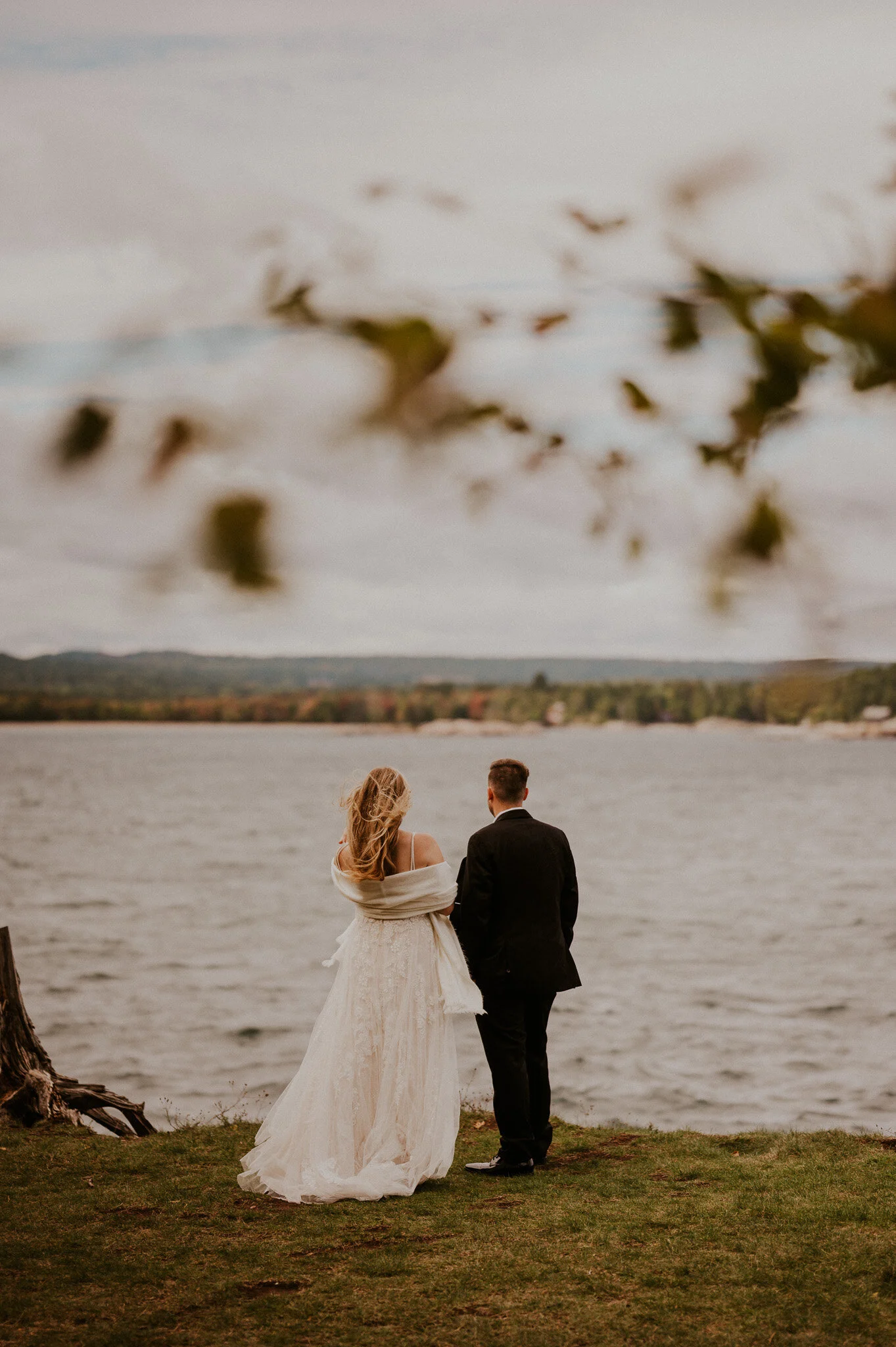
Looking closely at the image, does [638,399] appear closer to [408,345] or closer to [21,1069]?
[408,345]

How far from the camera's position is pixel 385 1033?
22.0ft

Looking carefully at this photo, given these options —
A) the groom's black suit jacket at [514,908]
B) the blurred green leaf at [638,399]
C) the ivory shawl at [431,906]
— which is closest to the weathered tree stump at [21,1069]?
the ivory shawl at [431,906]

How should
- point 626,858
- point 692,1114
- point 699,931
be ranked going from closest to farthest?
point 692,1114 < point 699,931 < point 626,858

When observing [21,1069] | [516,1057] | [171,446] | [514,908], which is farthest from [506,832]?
[171,446]

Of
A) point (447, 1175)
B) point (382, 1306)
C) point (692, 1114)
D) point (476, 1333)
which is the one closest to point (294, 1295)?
point (382, 1306)

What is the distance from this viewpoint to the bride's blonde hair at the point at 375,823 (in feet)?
21.7

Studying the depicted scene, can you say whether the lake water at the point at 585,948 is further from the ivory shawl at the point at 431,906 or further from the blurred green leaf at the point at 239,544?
the blurred green leaf at the point at 239,544

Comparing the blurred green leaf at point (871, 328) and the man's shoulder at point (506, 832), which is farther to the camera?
the man's shoulder at point (506, 832)

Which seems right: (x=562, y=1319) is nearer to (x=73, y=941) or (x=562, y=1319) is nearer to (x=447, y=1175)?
(x=447, y=1175)

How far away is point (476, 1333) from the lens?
488 cm

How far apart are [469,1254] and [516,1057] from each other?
3.85ft

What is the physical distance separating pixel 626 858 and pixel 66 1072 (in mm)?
40176

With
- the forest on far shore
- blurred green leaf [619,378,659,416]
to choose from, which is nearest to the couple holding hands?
the forest on far shore

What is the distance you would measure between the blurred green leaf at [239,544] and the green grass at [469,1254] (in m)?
4.20
